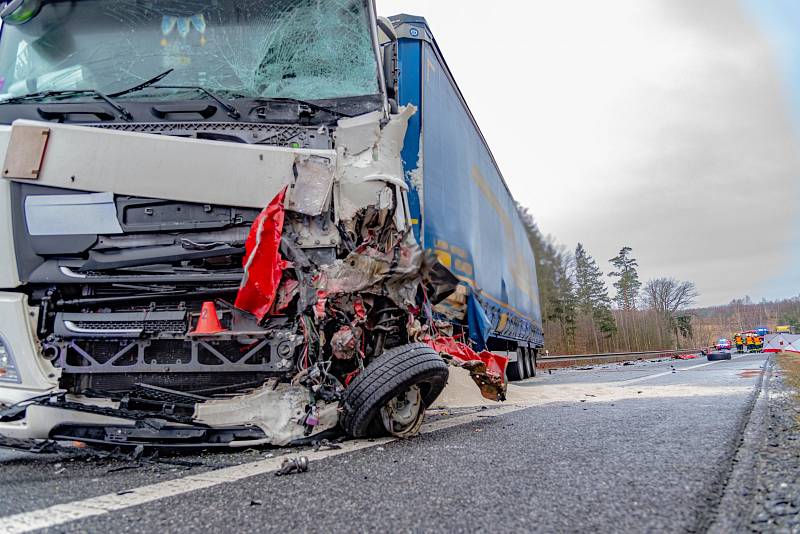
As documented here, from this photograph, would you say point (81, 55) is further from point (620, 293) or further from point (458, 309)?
point (620, 293)

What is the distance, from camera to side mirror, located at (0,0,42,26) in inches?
132

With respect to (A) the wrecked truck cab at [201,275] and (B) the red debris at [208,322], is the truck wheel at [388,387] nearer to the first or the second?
(A) the wrecked truck cab at [201,275]

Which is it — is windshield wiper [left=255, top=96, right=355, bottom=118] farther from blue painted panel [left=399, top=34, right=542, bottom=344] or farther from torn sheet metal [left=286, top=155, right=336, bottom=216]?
blue painted panel [left=399, top=34, right=542, bottom=344]

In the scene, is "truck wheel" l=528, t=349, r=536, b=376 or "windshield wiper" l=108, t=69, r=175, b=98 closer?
"windshield wiper" l=108, t=69, r=175, b=98

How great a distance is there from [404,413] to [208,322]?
1.22 m

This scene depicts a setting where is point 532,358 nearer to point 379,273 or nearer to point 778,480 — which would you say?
point 379,273

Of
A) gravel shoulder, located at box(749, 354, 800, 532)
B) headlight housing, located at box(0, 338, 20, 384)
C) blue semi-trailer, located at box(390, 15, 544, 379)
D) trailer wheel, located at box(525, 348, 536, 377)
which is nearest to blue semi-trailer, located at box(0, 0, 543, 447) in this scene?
headlight housing, located at box(0, 338, 20, 384)

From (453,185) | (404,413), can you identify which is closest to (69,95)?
(404,413)

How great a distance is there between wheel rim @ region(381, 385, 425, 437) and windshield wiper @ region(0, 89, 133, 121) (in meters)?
2.26

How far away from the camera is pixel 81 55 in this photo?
3357mm

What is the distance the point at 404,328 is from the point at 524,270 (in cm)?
828

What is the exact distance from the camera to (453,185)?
5.23 meters

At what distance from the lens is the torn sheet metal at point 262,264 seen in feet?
8.82

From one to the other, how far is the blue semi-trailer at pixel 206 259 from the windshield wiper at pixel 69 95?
1 centimetres
